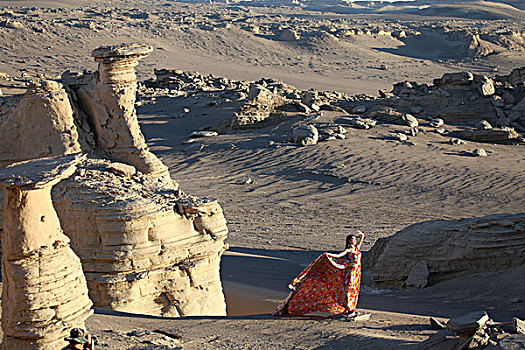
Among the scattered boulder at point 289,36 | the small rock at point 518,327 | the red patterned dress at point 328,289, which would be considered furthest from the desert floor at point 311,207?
the scattered boulder at point 289,36

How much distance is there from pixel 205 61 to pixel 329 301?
4429 cm

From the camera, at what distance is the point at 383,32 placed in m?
61.3

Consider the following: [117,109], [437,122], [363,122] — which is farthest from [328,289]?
[437,122]

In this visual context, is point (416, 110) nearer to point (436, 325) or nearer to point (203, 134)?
point (203, 134)

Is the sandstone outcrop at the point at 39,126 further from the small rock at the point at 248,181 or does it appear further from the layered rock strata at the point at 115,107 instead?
the small rock at the point at 248,181

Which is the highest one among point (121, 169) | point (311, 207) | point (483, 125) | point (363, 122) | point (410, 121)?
point (121, 169)

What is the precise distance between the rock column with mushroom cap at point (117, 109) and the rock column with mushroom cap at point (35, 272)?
338 centimetres

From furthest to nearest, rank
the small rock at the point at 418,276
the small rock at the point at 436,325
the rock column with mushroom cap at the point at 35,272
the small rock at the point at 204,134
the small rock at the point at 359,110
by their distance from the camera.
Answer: the small rock at the point at 359,110 < the small rock at the point at 204,134 < the small rock at the point at 418,276 < the small rock at the point at 436,325 < the rock column with mushroom cap at the point at 35,272

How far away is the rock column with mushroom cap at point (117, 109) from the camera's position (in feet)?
29.1

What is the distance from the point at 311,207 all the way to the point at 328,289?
9201 mm

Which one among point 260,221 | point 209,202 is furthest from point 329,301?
point 260,221

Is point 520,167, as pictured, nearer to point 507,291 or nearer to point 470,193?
point 470,193

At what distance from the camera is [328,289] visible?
7703 millimetres

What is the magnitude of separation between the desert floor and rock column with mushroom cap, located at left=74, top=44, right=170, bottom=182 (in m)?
2.61
